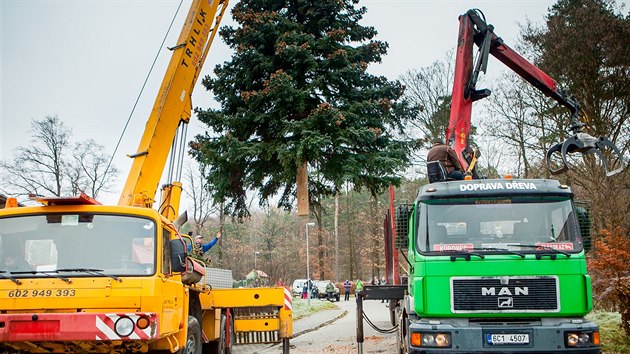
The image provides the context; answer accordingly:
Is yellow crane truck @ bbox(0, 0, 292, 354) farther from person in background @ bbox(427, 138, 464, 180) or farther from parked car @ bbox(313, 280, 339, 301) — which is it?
parked car @ bbox(313, 280, 339, 301)

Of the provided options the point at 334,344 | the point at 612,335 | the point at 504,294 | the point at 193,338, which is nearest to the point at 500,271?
the point at 504,294

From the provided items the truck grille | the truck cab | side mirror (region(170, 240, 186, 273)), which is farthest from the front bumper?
side mirror (region(170, 240, 186, 273))

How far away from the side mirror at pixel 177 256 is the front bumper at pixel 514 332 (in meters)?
2.95

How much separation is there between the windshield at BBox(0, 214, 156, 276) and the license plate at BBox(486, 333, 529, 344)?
4.08 metres

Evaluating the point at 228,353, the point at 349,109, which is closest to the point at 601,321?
the point at 228,353

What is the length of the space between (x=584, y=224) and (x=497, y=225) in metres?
1.11

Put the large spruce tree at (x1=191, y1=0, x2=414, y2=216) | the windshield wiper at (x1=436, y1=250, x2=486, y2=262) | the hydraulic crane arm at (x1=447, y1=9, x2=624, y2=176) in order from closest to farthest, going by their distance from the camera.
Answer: the windshield wiper at (x1=436, y1=250, x2=486, y2=262) < the hydraulic crane arm at (x1=447, y1=9, x2=624, y2=176) < the large spruce tree at (x1=191, y1=0, x2=414, y2=216)

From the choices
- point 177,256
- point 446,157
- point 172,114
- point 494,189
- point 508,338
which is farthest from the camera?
point 172,114

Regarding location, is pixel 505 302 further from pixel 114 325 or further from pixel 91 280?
pixel 91 280

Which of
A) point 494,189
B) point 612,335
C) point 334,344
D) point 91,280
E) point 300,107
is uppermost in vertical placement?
point 300,107

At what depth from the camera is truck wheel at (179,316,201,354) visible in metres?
8.80

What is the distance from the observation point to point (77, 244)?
24.2 ft

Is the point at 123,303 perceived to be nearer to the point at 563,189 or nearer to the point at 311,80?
the point at 563,189

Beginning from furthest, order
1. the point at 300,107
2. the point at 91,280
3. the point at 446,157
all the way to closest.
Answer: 1. the point at 300,107
2. the point at 446,157
3. the point at 91,280
